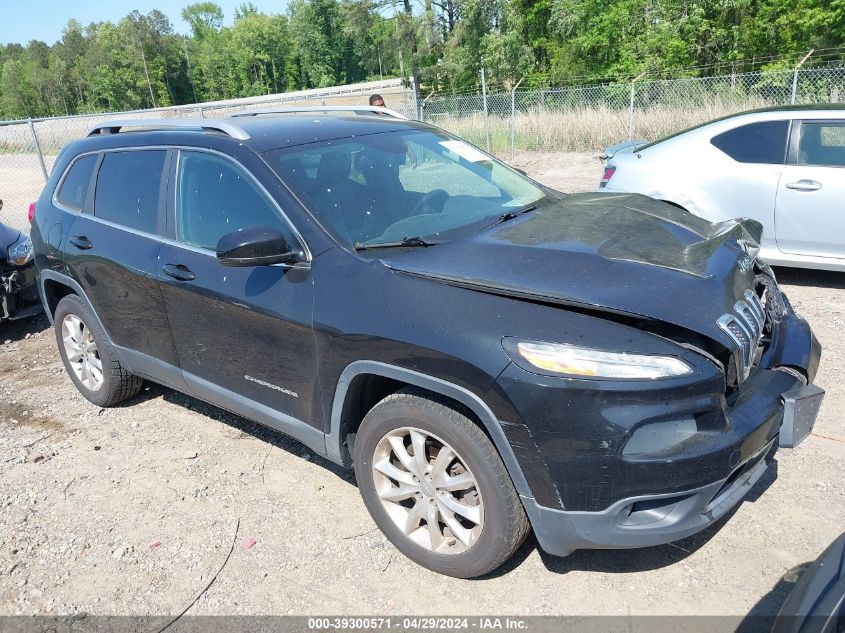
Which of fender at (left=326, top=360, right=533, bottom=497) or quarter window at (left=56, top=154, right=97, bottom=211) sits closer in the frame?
fender at (left=326, top=360, right=533, bottom=497)

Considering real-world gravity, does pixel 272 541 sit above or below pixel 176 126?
below

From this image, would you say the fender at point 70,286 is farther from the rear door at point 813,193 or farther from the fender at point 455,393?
the rear door at point 813,193

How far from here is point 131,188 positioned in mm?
3992

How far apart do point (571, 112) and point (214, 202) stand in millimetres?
15705

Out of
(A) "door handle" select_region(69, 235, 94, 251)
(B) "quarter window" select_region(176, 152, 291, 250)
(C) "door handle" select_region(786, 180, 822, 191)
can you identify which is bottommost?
(C) "door handle" select_region(786, 180, 822, 191)

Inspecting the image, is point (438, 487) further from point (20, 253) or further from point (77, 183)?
point (20, 253)

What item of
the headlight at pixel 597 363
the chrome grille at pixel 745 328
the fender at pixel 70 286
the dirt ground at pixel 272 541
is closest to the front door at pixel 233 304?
the dirt ground at pixel 272 541

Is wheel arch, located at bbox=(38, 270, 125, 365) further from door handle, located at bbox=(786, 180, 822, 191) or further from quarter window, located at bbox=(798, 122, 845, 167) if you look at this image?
quarter window, located at bbox=(798, 122, 845, 167)

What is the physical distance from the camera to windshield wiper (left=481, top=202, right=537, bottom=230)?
327 centimetres

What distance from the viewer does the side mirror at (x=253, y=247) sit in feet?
9.44

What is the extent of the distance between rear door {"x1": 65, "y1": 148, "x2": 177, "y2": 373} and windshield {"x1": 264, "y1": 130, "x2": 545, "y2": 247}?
1.01 metres

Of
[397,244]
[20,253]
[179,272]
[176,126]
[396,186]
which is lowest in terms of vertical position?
[20,253]

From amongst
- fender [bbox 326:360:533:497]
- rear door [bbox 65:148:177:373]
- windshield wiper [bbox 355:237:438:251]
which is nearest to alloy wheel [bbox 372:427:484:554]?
fender [bbox 326:360:533:497]

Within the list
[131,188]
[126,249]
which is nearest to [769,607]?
[126,249]
